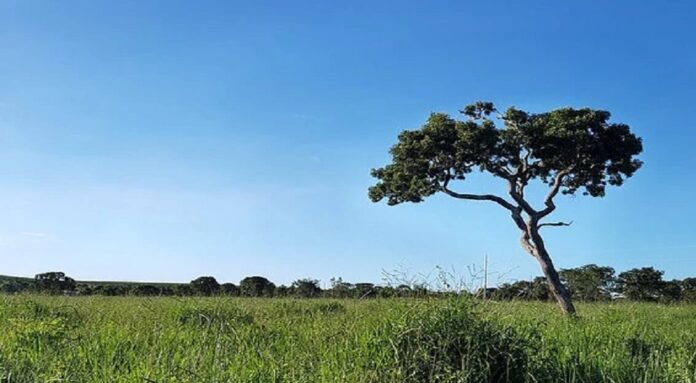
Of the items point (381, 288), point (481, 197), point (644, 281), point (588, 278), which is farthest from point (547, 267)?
point (644, 281)

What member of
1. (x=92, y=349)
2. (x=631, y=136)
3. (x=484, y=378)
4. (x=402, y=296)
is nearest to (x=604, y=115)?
(x=631, y=136)

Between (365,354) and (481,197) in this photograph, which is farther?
(481,197)

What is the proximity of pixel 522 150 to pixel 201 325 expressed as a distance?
546 inches

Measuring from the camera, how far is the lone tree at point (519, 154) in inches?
791

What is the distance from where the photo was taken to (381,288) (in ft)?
27.8

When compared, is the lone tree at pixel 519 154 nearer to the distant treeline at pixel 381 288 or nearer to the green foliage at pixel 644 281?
the distant treeline at pixel 381 288

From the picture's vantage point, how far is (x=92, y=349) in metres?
6.74

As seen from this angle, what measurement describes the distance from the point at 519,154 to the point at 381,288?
13.7 metres

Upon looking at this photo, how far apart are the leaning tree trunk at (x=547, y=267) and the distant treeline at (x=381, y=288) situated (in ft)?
1.73

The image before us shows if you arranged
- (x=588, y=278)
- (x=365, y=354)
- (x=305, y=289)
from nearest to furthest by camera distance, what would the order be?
(x=365, y=354) → (x=305, y=289) → (x=588, y=278)

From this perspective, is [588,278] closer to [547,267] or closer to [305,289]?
[547,267]

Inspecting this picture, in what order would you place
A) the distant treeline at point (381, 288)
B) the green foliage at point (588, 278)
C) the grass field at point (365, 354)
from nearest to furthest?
the grass field at point (365, 354) → the distant treeline at point (381, 288) → the green foliage at point (588, 278)

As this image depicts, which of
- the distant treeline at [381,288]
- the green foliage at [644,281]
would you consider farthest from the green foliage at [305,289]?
the green foliage at [644,281]

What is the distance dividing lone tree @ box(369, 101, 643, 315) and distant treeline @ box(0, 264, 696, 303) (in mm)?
3017
